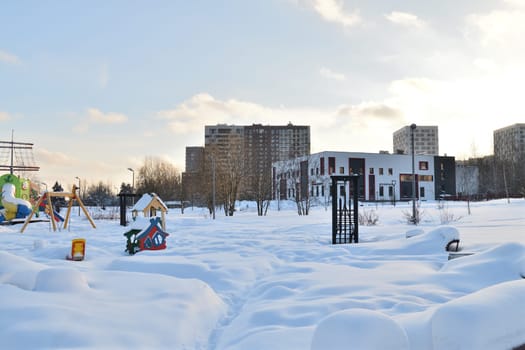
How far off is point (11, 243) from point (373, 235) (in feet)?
42.7

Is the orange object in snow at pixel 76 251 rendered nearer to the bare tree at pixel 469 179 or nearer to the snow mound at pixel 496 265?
the snow mound at pixel 496 265

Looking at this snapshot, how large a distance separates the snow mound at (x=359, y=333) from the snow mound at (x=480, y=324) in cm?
37

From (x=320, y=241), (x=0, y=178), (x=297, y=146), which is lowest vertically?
(x=320, y=241)

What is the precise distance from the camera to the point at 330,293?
5.68m

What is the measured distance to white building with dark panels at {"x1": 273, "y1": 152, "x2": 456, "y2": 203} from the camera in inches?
2372

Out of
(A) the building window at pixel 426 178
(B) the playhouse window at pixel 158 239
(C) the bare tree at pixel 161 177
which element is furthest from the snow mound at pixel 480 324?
(A) the building window at pixel 426 178

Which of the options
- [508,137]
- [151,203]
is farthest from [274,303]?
[508,137]

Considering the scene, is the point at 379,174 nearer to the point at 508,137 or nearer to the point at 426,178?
the point at 426,178

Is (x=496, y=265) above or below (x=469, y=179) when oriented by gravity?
below

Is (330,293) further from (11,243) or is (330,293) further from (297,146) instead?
(297,146)

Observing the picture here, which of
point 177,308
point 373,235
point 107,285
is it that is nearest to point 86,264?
point 107,285

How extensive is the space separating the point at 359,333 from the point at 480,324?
0.98m

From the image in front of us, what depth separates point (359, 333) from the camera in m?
2.61

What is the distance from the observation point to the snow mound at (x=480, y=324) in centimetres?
274
